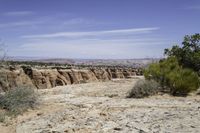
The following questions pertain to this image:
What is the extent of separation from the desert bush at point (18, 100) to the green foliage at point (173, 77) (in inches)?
328

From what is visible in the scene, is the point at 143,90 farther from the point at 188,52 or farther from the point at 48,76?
the point at 48,76

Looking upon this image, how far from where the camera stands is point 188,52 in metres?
27.3

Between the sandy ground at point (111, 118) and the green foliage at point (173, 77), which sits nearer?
the sandy ground at point (111, 118)

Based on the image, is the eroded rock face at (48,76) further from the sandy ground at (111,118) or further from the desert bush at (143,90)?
the sandy ground at (111,118)

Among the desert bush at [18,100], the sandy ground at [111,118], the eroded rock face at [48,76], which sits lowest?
the eroded rock face at [48,76]

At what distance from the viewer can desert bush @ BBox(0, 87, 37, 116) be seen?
51.8 ft

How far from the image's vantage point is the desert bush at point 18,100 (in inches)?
621

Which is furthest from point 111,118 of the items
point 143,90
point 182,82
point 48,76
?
point 48,76

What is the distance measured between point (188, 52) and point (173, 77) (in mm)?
6616

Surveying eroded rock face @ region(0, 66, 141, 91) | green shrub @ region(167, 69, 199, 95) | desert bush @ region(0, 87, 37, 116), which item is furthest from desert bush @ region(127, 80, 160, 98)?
eroded rock face @ region(0, 66, 141, 91)

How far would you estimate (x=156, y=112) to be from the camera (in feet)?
46.3

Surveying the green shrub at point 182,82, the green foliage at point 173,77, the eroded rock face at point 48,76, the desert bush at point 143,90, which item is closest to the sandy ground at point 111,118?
the desert bush at point 143,90

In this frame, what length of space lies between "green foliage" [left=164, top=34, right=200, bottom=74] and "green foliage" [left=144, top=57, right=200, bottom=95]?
2.99 metres

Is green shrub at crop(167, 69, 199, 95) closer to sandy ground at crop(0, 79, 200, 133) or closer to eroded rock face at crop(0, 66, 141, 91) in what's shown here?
sandy ground at crop(0, 79, 200, 133)
